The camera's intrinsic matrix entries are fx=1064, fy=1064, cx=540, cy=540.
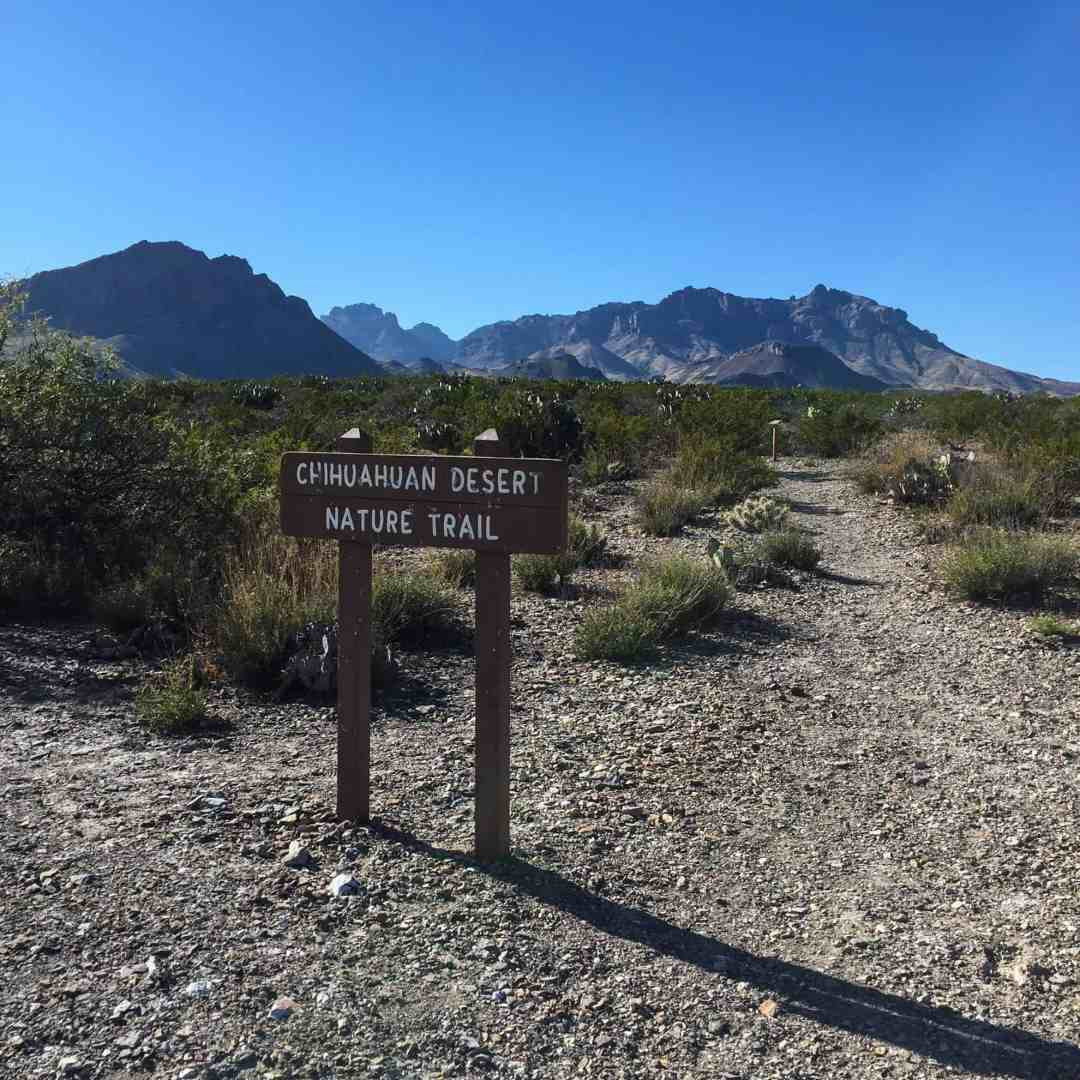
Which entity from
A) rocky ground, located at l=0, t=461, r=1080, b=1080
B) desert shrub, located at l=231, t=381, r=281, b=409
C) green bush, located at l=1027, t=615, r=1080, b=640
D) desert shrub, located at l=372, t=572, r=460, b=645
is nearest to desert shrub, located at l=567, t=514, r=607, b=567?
desert shrub, located at l=372, t=572, r=460, b=645

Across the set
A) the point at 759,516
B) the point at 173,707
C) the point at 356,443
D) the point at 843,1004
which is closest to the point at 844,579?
the point at 759,516

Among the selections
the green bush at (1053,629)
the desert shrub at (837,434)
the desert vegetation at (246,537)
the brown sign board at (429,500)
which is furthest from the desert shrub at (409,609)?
the desert shrub at (837,434)

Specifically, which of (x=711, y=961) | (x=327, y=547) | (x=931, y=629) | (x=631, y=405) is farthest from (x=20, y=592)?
(x=631, y=405)

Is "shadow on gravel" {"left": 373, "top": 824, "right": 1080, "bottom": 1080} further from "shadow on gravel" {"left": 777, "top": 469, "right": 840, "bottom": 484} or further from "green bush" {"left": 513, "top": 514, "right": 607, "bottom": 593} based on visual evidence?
"shadow on gravel" {"left": 777, "top": 469, "right": 840, "bottom": 484}

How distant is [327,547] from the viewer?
8758 mm

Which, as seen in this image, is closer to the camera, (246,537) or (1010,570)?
(1010,570)

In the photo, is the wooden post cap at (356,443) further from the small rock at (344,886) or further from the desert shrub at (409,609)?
the desert shrub at (409,609)

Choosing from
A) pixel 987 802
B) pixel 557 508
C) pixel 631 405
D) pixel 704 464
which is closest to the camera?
pixel 557 508

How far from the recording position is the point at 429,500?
4184mm

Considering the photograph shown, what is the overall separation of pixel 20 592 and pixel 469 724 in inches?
159

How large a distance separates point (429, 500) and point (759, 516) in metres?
8.88

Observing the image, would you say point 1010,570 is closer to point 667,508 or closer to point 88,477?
point 667,508

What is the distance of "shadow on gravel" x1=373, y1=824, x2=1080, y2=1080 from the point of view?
314cm

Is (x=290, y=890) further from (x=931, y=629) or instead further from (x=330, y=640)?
(x=931, y=629)
